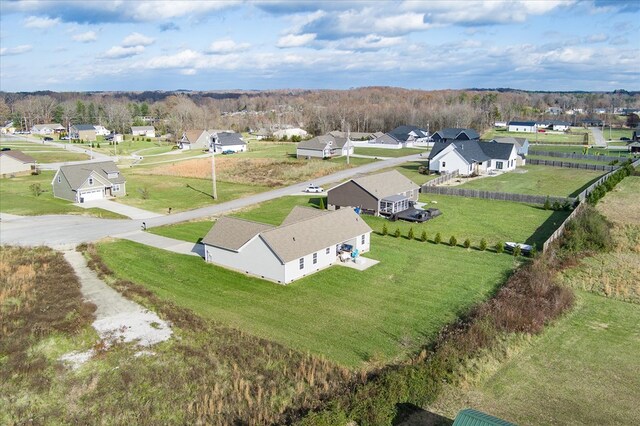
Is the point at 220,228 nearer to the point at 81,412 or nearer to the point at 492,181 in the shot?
the point at 81,412

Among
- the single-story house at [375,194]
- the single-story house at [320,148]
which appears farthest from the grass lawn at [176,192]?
the single-story house at [320,148]

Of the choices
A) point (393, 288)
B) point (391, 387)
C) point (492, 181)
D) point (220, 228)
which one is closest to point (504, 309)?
point (393, 288)

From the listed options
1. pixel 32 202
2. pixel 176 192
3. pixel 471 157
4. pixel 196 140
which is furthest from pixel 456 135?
pixel 32 202

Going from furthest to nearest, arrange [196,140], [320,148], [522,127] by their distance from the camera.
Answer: [522,127] < [196,140] < [320,148]

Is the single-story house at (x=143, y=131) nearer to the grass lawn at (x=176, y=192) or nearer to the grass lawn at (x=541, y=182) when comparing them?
the grass lawn at (x=176, y=192)

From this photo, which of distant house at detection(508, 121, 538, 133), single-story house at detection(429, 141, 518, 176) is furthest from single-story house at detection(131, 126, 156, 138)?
distant house at detection(508, 121, 538, 133)

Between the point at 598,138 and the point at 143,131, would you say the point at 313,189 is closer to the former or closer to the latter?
the point at 598,138

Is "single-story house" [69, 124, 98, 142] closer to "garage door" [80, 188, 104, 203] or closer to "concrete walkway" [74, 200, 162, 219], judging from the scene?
"garage door" [80, 188, 104, 203]
